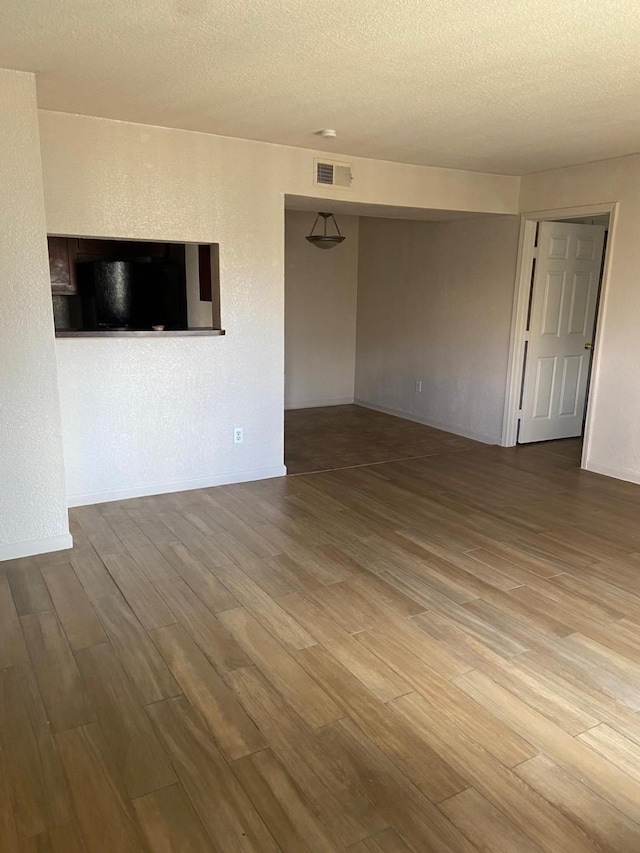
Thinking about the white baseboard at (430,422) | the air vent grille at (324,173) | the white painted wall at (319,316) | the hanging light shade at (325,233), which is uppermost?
the air vent grille at (324,173)

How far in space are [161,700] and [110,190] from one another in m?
2.99

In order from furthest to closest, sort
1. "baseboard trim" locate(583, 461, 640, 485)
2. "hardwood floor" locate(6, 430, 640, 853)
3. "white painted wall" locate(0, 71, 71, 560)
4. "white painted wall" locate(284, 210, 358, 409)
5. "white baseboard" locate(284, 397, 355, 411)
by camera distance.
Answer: "white baseboard" locate(284, 397, 355, 411)
"white painted wall" locate(284, 210, 358, 409)
"baseboard trim" locate(583, 461, 640, 485)
"white painted wall" locate(0, 71, 71, 560)
"hardwood floor" locate(6, 430, 640, 853)

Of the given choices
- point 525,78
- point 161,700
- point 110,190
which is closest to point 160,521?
point 161,700

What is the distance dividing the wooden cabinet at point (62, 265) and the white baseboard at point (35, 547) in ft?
11.6

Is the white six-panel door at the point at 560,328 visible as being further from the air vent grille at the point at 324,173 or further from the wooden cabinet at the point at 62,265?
the wooden cabinet at the point at 62,265

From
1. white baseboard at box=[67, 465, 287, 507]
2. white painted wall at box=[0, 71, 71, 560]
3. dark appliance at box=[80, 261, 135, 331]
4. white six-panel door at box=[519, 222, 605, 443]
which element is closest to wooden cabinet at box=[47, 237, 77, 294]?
dark appliance at box=[80, 261, 135, 331]

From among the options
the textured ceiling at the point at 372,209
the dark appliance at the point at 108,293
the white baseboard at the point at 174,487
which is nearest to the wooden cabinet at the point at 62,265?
the dark appliance at the point at 108,293

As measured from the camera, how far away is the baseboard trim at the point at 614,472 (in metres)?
4.82

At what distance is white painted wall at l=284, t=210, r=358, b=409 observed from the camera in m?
7.42

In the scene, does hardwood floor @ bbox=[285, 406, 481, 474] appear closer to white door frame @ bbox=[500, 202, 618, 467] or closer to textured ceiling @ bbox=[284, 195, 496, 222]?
white door frame @ bbox=[500, 202, 618, 467]

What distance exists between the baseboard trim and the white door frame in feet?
0.29

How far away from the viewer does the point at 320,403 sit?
25.6 ft

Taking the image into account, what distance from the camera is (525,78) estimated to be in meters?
2.89

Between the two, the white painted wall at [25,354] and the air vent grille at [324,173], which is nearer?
the white painted wall at [25,354]
